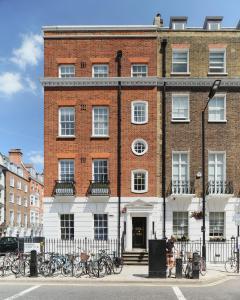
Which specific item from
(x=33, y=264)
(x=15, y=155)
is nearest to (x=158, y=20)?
(x=33, y=264)

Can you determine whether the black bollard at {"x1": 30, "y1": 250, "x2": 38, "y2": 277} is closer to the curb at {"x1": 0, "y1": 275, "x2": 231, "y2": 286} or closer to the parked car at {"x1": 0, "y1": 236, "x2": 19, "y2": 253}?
the curb at {"x1": 0, "y1": 275, "x2": 231, "y2": 286}

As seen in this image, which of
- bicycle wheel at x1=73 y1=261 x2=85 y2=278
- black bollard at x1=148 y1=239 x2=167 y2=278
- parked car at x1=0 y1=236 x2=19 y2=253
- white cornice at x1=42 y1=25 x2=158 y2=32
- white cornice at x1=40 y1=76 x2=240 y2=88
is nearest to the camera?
black bollard at x1=148 y1=239 x2=167 y2=278

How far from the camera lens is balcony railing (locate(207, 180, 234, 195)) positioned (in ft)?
93.6

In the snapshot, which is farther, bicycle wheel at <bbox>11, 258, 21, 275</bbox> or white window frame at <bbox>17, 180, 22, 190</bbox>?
white window frame at <bbox>17, 180, 22, 190</bbox>

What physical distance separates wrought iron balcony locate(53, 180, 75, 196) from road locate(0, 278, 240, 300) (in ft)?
33.3

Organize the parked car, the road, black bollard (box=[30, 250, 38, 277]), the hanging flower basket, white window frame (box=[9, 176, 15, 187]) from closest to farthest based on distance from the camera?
1. the road
2. black bollard (box=[30, 250, 38, 277])
3. the hanging flower basket
4. the parked car
5. white window frame (box=[9, 176, 15, 187])

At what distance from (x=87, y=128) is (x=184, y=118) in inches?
253

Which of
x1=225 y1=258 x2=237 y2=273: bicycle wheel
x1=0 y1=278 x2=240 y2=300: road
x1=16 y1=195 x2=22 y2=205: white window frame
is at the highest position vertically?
x1=16 y1=195 x2=22 y2=205: white window frame

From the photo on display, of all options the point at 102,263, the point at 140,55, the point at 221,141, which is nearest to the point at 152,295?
the point at 102,263

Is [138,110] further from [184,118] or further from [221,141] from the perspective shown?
[221,141]

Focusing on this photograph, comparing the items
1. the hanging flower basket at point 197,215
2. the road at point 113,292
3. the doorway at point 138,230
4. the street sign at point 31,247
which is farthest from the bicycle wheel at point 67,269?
the hanging flower basket at point 197,215

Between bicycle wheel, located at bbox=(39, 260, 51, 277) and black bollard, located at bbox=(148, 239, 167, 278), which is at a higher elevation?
black bollard, located at bbox=(148, 239, 167, 278)

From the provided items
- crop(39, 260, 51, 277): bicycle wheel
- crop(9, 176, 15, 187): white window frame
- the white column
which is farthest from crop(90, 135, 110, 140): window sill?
crop(9, 176, 15, 187): white window frame

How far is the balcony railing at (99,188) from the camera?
28700 mm
